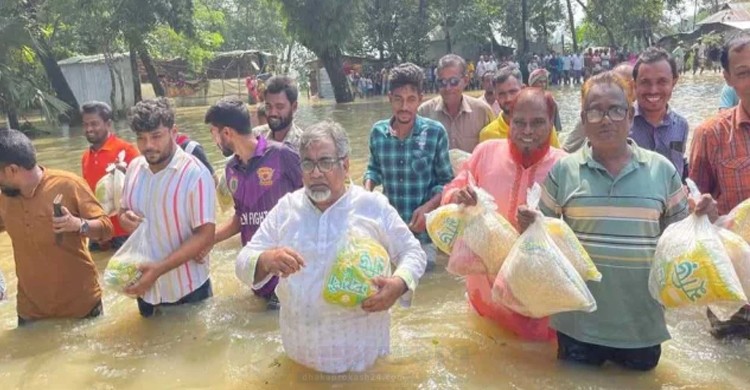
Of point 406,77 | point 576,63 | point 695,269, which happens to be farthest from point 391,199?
point 576,63

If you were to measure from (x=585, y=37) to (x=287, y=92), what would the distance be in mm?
53798

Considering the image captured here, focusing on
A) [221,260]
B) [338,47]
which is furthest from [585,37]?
[221,260]

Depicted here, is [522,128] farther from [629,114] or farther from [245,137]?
[245,137]

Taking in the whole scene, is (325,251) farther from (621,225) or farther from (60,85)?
(60,85)

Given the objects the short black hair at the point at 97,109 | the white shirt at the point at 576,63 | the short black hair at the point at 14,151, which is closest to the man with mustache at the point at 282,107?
the short black hair at the point at 14,151

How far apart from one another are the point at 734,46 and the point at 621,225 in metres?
1.35

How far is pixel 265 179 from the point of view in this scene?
4.32m

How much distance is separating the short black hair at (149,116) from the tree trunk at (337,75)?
82.3 ft

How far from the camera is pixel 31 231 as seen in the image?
13.1 ft

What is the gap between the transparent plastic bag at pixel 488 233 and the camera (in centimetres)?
312

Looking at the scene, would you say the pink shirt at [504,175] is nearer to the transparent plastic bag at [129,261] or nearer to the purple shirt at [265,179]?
the purple shirt at [265,179]

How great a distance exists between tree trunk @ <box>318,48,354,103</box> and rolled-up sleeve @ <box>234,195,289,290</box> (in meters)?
25.9

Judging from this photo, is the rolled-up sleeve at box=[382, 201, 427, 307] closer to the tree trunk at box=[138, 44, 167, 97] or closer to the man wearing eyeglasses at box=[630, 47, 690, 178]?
the man wearing eyeglasses at box=[630, 47, 690, 178]

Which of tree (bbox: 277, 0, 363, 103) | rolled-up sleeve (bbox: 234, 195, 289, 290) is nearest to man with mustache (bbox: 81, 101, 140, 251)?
rolled-up sleeve (bbox: 234, 195, 289, 290)
